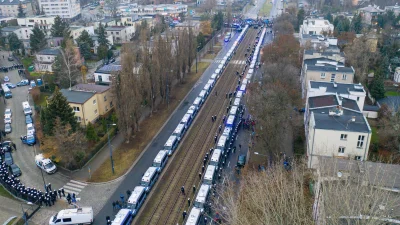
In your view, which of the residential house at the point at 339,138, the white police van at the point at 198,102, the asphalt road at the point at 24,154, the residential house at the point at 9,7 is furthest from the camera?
the residential house at the point at 9,7

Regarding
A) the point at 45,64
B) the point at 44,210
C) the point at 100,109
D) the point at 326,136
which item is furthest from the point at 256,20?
the point at 44,210

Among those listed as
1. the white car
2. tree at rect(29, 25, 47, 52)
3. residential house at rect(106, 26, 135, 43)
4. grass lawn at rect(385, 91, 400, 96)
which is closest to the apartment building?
residential house at rect(106, 26, 135, 43)

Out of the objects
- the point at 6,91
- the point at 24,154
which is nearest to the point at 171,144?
the point at 24,154

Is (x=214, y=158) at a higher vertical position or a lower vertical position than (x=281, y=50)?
lower

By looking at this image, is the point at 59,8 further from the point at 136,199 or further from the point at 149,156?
the point at 136,199

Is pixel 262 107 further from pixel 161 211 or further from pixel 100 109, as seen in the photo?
pixel 100 109

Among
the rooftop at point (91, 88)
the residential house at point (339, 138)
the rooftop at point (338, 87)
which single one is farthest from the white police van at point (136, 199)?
the rooftop at point (338, 87)

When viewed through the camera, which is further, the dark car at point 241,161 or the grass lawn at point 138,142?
the dark car at point 241,161

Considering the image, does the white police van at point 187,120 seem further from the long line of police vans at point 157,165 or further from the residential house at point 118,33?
the residential house at point 118,33
